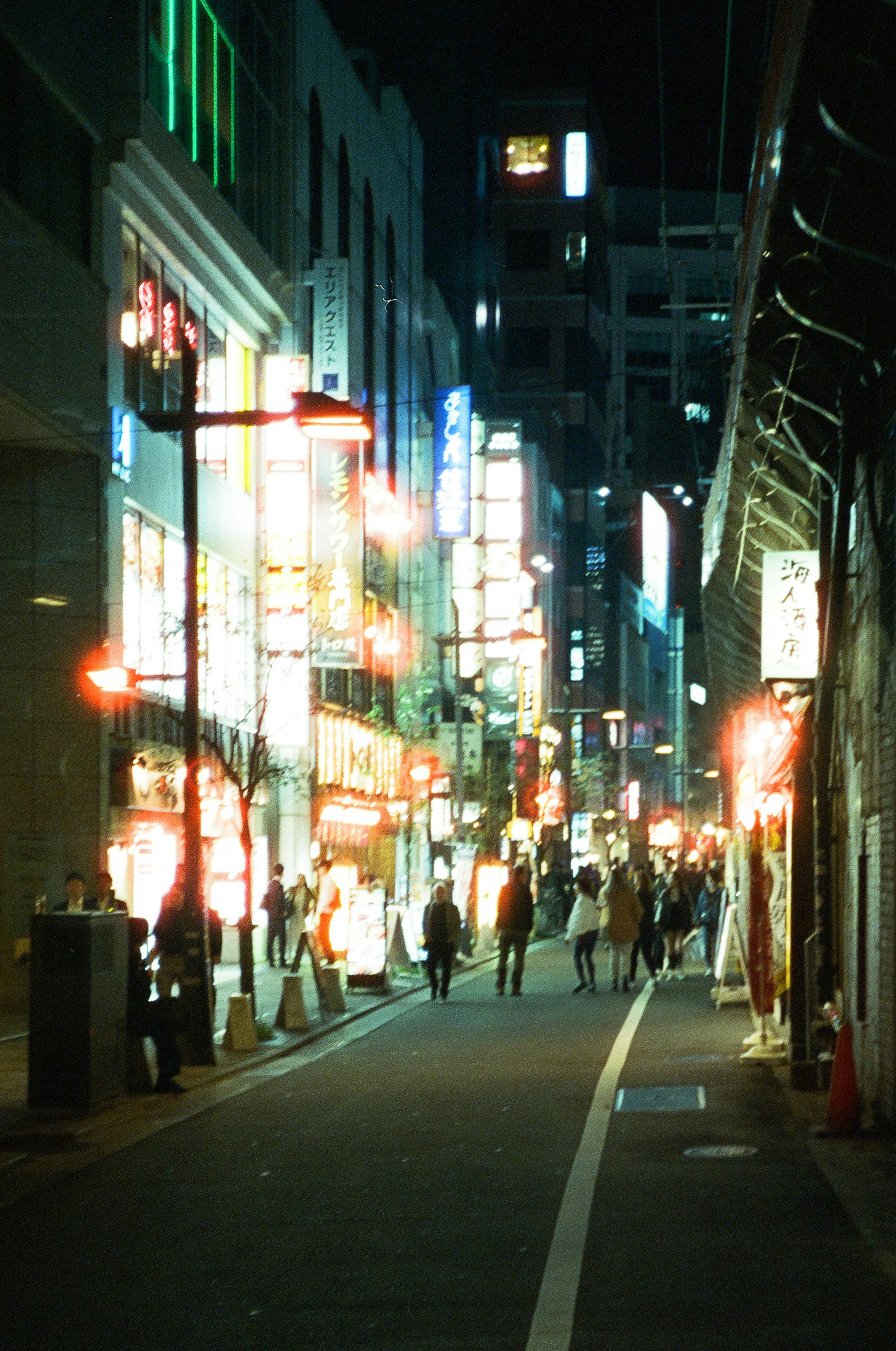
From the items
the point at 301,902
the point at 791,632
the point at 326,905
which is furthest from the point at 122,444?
the point at 791,632

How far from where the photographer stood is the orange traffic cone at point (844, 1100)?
12.7m

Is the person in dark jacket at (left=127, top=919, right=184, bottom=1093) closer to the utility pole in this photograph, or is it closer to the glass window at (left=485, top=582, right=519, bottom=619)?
the utility pole

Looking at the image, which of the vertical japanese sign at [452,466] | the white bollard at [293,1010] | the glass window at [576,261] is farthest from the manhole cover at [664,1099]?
the glass window at [576,261]

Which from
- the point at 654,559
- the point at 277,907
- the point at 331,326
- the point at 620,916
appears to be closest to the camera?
the point at 620,916

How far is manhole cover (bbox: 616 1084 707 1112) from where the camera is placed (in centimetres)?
1489

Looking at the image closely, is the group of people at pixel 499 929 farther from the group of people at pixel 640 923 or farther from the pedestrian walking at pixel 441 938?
the group of people at pixel 640 923

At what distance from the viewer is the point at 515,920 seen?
27953 mm

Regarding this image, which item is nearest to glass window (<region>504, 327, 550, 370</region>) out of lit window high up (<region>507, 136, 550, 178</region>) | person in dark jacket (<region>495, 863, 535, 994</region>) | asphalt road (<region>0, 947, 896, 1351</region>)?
Result: lit window high up (<region>507, 136, 550, 178</region>)

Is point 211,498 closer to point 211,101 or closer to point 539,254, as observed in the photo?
point 211,101

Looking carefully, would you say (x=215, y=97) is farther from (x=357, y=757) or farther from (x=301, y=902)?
(x=357, y=757)

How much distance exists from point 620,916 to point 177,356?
11754 mm

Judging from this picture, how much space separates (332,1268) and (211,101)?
27.7m

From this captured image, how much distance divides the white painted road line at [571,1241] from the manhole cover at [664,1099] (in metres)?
0.12

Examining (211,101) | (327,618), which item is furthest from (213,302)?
(327,618)
